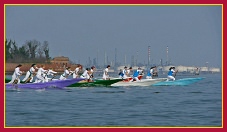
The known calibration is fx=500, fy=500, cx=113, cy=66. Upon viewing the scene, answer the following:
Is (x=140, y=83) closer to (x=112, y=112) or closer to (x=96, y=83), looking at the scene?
(x=96, y=83)

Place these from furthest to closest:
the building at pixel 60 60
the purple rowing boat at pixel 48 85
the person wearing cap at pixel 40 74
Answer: the building at pixel 60 60 → the person wearing cap at pixel 40 74 → the purple rowing boat at pixel 48 85

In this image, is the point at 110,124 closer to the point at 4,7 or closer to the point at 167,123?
the point at 167,123

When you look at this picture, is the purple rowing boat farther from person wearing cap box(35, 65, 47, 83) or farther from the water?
→ the water

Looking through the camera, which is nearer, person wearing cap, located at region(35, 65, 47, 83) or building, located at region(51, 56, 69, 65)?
person wearing cap, located at region(35, 65, 47, 83)

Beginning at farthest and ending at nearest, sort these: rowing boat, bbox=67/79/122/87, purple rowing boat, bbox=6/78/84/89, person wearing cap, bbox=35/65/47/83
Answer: rowing boat, bbox=67/79/122/87 → person wearing cap, bbox=35/65/47/83 → purple rowing boat, bbox=6/78/84/89

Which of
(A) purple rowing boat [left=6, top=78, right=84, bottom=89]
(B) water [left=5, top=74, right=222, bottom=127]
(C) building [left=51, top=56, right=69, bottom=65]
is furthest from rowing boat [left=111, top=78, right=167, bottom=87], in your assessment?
(C) building [left=51, top=56, right=69, bottom=65]

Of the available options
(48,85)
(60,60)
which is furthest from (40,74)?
(60,60)

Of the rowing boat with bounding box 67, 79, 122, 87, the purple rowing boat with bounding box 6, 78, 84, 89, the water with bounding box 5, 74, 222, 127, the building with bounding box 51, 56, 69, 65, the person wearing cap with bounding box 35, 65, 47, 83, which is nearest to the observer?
the water with bounding box 5, 74, 222, 127

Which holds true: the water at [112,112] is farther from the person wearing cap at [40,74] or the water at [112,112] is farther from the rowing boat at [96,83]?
the rowing boat at [96,83]

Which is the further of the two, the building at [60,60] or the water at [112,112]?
the building at [60,60]

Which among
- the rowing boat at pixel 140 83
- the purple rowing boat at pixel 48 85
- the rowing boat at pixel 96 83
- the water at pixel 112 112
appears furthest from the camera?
the rowing boat at pixel 140 83

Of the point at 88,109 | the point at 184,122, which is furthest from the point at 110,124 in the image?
the point at 88,109

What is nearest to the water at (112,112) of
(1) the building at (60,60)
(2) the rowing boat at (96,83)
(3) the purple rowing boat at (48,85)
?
(3) the purple rowing boat at (48,85)

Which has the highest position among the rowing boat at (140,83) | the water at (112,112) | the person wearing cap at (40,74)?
the person wearing cap at (40,74)
